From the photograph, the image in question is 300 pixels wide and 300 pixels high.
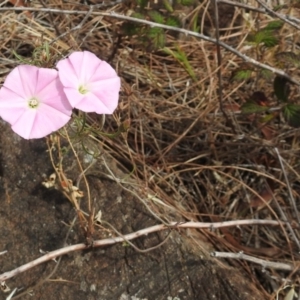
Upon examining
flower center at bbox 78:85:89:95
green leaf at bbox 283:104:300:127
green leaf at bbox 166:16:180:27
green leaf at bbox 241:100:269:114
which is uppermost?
flower center at bbox 78:85:89:95

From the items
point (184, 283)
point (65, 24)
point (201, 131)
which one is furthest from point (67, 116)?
point (65, 24)

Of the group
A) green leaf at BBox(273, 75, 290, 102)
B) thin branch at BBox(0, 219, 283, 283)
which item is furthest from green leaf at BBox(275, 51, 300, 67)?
thin branch at BBox(0, 219, 283, 283)

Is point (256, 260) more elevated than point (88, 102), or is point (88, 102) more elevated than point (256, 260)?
point (88, 102)

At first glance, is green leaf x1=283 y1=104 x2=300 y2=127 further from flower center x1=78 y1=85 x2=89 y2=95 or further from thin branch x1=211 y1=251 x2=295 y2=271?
flower center x1=78 y1=85 x2=89 y2=95

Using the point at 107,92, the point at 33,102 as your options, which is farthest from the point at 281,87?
the point at 33,102

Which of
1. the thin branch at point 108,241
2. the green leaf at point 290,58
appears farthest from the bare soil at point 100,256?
the green leaf at point 290,58

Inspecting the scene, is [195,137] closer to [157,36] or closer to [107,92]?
[157,36]

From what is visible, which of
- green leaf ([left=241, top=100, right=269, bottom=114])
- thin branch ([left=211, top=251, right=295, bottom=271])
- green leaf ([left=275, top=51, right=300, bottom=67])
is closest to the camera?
thin branch ([left=211, top=251, right=295, bottom=271])

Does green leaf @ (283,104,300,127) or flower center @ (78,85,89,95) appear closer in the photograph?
flower center @ (78,85,89,95)
